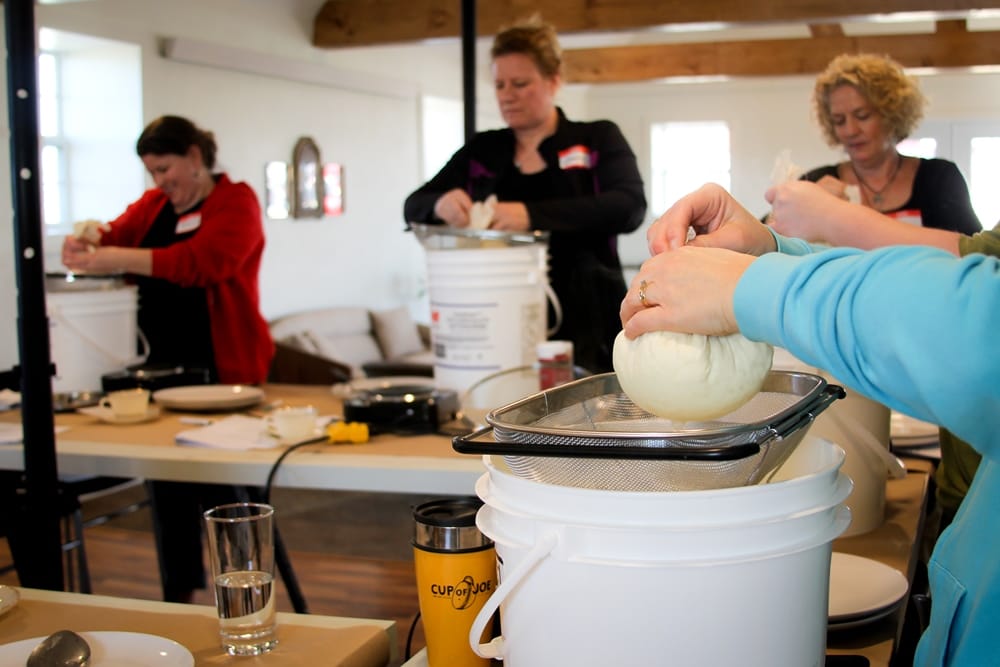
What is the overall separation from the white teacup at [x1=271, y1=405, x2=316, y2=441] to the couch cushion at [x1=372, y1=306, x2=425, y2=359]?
16.1 ft

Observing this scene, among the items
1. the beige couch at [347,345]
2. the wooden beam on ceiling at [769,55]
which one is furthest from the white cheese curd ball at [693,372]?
the wooden beam on ceiling at [769,55]

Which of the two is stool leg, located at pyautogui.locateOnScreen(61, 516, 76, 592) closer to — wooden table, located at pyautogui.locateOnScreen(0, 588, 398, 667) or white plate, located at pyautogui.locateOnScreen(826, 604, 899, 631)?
wooden table, located at pyautogui.locateOnScreen(0, 588, 398, 667)

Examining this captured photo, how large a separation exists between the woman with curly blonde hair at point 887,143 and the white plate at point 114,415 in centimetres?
172

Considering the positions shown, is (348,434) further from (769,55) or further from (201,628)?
(769,55)

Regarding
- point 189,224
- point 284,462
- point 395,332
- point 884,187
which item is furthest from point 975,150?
point 284,462

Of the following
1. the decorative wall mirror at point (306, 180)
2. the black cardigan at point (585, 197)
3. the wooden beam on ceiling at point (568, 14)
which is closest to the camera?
the black cardigan at point (585, 197)

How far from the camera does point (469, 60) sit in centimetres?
286

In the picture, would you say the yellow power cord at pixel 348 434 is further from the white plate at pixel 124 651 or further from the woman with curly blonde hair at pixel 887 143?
the woman with curly blonde hair at pixel 887 143

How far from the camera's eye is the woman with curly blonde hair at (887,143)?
2.66 m

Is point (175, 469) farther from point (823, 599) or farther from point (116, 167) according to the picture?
point (116, 167)

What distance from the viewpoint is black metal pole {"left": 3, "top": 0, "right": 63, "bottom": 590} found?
1501 mm

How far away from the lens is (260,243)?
3.04 m

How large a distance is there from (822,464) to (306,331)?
17.0 feet

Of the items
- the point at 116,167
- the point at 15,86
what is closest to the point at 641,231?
the point at 116,167
